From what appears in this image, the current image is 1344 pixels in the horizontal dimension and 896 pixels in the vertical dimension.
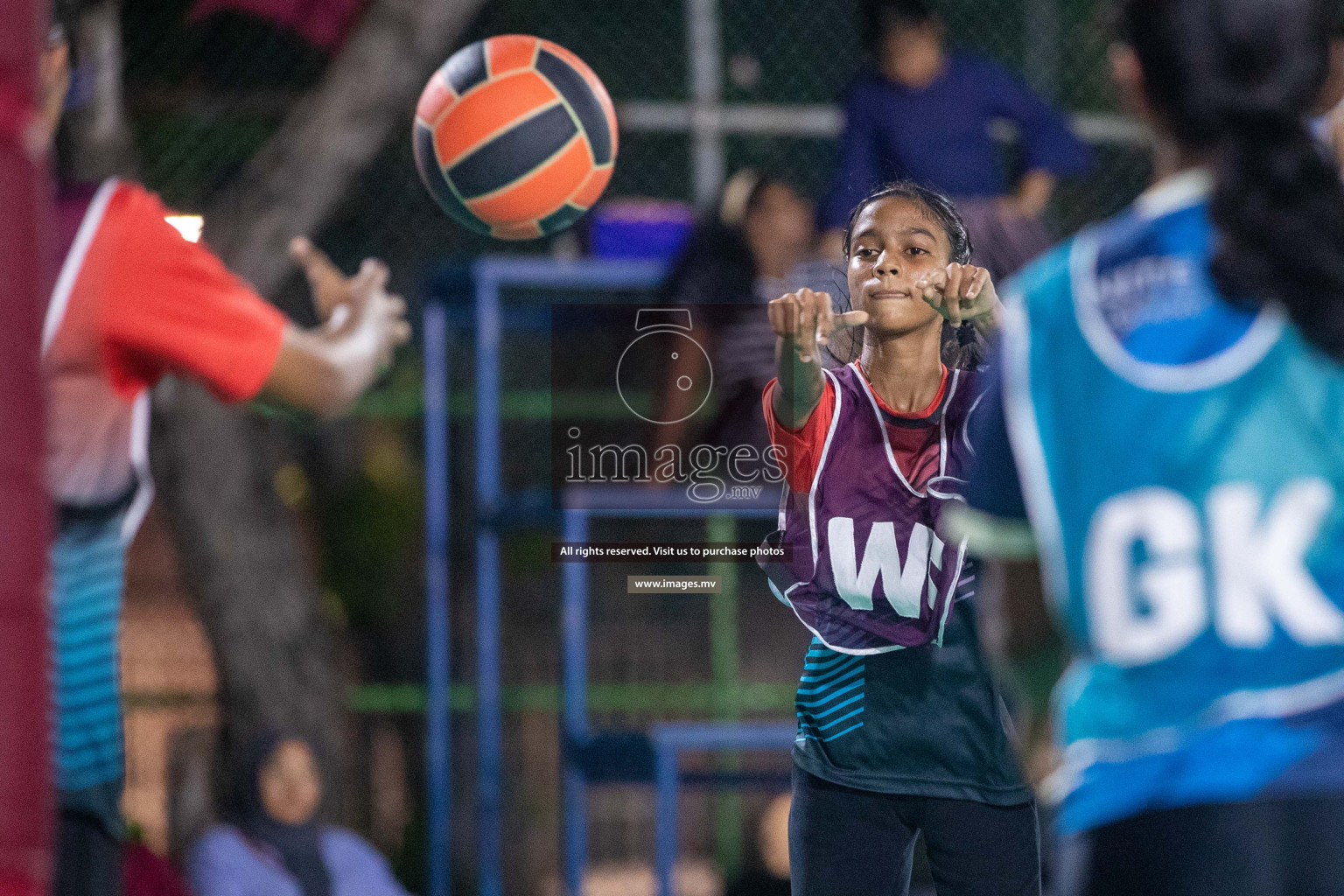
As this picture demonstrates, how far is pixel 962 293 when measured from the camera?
2.50m

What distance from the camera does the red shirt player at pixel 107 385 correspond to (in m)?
1.85

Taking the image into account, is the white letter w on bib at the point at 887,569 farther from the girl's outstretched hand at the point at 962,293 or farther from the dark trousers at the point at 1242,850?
the dark trousers at the point at 1242,850

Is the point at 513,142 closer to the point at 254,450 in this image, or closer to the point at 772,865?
the point at 772,865

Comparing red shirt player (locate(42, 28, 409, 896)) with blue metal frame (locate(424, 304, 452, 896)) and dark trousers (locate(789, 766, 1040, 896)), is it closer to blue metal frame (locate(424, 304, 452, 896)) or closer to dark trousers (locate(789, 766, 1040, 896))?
dark trousers (locate(789, 766, 1040, 896))

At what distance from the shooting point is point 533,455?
21.6ft

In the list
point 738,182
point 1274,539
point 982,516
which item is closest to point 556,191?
point 738,182

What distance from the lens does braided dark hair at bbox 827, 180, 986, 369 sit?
8.48ft

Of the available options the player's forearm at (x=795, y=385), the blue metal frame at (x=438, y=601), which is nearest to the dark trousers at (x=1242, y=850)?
the player's forearm at (x=795, y=385)

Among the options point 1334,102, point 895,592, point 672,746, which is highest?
point 1334,102

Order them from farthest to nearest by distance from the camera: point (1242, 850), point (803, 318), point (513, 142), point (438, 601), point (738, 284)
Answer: point (438, 601)
point (738, 284)
point (513, 142)
point (803, 318)
point (1242, 850)

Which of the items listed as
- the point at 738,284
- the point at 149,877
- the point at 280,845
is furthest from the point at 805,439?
the point at 280,845

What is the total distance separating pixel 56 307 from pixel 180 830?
4.37 metres

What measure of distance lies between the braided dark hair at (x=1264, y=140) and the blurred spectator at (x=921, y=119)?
230 cm

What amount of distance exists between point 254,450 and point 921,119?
3.08 metres
